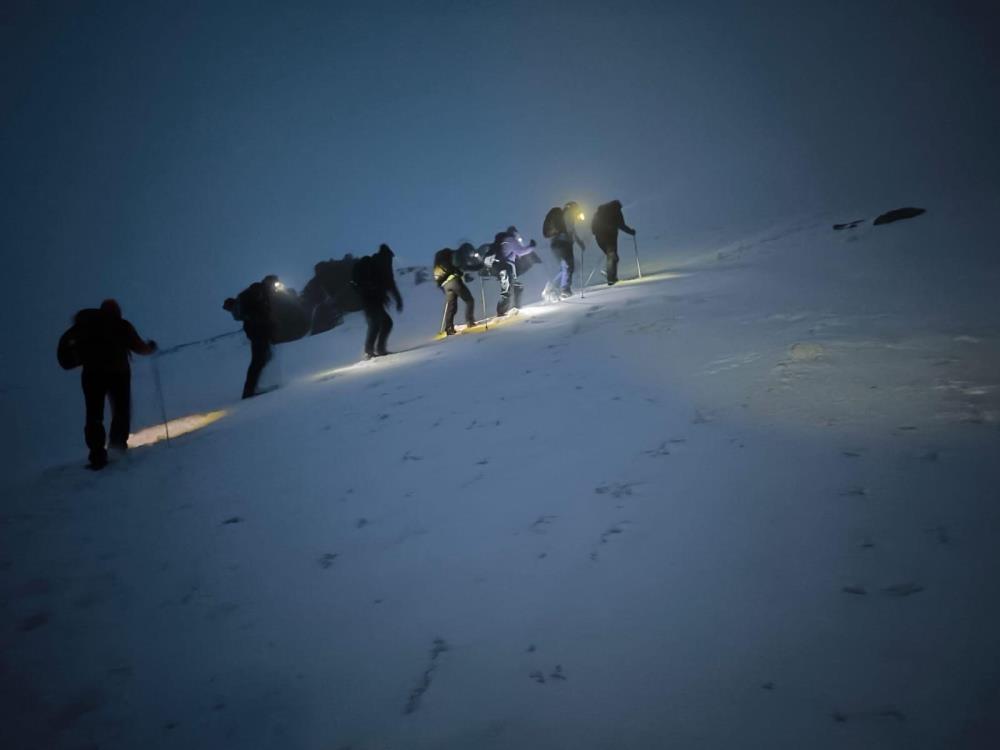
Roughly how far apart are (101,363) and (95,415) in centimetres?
68

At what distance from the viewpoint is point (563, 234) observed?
1188 centimetres

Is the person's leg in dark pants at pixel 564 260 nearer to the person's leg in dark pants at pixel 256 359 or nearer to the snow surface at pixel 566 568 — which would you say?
the snow surface at pixel 566 568

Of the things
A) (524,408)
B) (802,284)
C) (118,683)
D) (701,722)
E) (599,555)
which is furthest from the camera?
(802,284)

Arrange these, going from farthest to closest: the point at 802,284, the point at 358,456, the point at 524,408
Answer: the point at 802,284 → the point at 524,408 → the point at 358,456

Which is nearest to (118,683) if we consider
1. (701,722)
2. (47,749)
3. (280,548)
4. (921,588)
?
(47,749)

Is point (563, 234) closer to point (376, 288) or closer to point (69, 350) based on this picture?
point (376, 288)

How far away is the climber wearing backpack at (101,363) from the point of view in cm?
548

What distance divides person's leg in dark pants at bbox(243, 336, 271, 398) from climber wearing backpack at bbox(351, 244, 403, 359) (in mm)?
2027

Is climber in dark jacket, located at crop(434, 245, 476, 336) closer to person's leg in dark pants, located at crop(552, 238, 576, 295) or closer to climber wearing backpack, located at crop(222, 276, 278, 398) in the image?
person's leg in dark pants, located at crop(552, 238, 576, 295)

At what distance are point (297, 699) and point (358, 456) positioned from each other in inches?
97.6

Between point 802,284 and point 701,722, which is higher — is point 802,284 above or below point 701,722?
above

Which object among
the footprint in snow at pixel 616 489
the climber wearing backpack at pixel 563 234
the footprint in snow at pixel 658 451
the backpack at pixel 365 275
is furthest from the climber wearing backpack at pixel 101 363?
the climber wearing backpack at pixel 563 234

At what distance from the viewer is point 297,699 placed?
78.6 inches

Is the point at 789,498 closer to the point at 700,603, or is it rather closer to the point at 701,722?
the point at 700,603
